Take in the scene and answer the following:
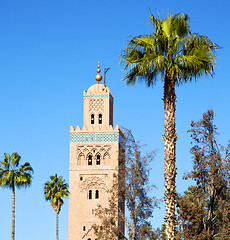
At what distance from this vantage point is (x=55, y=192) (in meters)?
52.9

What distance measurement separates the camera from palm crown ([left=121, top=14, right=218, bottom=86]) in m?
20.2

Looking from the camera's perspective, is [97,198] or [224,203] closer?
[224,203]

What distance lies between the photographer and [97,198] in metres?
58.2

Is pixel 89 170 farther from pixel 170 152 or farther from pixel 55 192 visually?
pixel 170 152

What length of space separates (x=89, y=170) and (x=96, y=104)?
23.3 ft

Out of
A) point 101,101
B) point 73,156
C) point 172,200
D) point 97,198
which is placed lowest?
point 172,200

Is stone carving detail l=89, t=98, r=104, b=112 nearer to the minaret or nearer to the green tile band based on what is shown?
the minaret

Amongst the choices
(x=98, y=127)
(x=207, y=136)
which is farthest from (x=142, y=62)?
(x=98, y=127)

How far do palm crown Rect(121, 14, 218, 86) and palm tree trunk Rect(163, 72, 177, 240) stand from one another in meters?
0.55

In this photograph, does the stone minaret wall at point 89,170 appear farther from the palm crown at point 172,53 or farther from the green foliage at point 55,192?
the palm crown at point 172,53

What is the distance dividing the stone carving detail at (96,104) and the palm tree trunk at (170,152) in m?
40.9

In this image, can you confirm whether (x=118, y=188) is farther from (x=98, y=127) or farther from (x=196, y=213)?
(x=98, y=127)

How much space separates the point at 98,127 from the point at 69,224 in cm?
988

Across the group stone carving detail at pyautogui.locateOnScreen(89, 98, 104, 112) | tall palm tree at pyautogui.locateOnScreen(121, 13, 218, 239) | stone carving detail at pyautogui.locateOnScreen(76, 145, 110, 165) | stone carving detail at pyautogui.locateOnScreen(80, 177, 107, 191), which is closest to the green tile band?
stone carving detail at pyautogui.locateOnScreen(76, 145, 110, 165)
